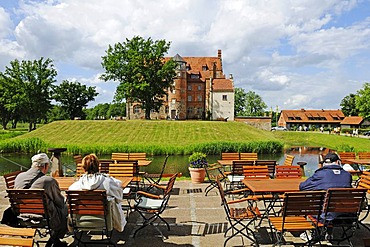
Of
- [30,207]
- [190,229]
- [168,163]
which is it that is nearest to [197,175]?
[190,229]

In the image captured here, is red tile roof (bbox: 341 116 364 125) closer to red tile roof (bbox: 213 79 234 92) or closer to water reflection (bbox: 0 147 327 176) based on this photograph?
red tile roof (bbox: 213 79 234 92)

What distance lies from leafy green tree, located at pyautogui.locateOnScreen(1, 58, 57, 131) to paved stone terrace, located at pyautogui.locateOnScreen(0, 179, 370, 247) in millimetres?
51662

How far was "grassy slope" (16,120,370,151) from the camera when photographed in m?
41.2

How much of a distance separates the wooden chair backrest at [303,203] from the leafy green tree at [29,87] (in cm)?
5700

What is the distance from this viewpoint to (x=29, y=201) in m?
5.01

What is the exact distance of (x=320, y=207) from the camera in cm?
492

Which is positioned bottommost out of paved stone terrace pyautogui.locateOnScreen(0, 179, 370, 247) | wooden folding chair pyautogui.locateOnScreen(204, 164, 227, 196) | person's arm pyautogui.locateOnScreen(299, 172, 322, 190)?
paved stone terrace pyautogui.locateOnScreen(0, 179, 370, 247)

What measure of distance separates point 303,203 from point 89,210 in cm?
291

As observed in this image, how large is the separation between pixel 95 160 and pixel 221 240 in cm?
249

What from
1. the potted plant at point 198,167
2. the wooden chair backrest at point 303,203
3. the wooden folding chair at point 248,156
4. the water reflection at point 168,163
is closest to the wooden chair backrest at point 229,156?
the wooden folding chair at point 248,156

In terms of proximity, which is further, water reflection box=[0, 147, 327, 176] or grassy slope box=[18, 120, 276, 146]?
grassy slope box=[18, 120, 276, 146]

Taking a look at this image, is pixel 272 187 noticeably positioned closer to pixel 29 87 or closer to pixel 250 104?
pixel 29 87

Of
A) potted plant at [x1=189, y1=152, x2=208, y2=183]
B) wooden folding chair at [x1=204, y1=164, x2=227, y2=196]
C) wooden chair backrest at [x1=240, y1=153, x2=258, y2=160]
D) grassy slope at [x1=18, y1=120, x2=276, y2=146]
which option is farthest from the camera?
grassy slope at [x1=18, y1=120, x2=276, y2=146]

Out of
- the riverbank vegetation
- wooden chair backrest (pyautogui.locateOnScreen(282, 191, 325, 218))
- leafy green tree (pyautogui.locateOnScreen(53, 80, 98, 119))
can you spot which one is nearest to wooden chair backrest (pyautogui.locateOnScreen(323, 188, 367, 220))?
wooden chair backrest (pyautogui.locateOnScreen(282, 191, 325, 218))
